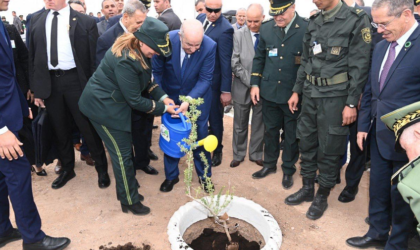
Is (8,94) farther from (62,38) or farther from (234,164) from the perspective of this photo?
(234,164)

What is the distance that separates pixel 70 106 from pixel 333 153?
3.03 m

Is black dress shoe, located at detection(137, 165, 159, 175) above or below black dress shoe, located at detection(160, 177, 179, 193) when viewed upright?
below

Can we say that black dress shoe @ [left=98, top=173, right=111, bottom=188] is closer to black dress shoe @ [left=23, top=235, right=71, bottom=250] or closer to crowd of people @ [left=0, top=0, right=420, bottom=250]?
crowd of people @ [left=0, top=0, right=420, bottom=250]

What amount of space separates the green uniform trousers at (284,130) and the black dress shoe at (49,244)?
2.61 meters

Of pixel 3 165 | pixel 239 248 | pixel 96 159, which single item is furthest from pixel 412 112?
pixel 96 159

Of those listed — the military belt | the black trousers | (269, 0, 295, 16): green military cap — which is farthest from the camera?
the black trousers

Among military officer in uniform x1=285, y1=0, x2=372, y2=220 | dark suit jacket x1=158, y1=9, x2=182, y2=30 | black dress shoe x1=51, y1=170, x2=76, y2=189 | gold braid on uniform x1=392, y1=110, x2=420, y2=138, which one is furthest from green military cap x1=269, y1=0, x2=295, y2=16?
black dress shoe x1=51, y1=170, x2=76, y2=189

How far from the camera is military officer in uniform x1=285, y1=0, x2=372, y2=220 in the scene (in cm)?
297

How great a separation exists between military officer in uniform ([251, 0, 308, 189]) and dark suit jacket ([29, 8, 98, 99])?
204 centimetres

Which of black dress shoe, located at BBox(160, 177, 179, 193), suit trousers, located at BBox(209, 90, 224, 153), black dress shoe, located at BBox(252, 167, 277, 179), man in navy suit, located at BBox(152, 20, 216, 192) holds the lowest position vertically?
black dress shoe, located at BBox(252, 167, 277, 179)

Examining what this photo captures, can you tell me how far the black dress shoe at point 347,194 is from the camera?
379 cm

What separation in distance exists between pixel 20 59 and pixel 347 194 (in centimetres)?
431

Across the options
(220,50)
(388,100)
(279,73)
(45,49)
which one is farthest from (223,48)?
(388,100)

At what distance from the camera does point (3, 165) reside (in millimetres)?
2455
